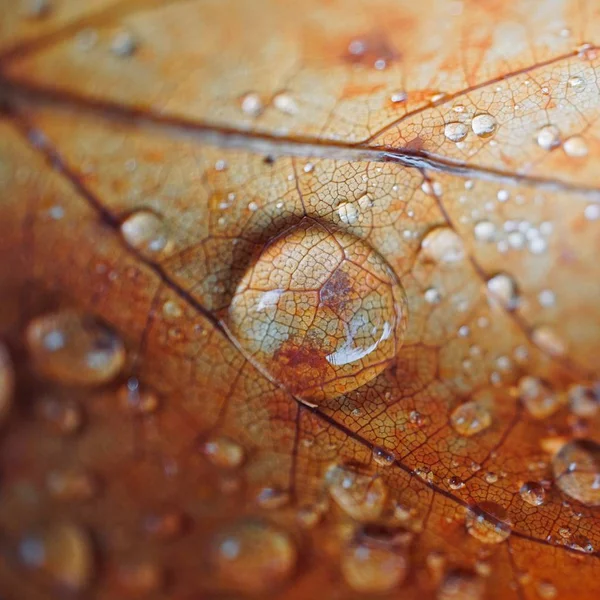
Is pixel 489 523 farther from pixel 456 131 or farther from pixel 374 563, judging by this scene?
pixel 456 131

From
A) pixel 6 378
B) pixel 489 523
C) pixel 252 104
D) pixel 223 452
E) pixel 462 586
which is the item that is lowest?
pixel 462 586

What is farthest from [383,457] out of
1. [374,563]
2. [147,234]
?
[147,234]

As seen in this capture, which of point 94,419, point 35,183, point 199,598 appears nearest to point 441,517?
point 199,598

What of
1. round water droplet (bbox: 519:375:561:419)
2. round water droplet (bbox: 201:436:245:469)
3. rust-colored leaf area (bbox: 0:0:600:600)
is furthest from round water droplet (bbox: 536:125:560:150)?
round water droplet (bbox: 201:436:245:469)

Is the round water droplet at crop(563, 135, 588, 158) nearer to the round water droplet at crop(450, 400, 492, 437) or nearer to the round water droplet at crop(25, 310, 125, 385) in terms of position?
the round water droplet at crop(450, 400, 492, 437)

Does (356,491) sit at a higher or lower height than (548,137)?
lower

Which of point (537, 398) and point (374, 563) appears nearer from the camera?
point (537, 398)

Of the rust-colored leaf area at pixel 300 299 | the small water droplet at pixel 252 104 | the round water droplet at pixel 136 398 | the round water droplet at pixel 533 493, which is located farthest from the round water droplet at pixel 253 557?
the small water droplet at pixel 252 104
